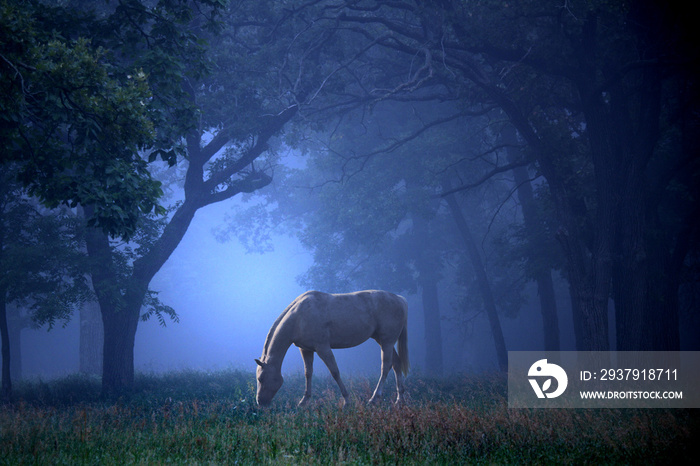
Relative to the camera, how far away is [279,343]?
10141mm

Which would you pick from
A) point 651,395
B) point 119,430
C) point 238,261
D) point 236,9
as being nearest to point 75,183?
point 119,430

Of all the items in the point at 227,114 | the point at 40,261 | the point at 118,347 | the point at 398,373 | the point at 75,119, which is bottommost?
the point at 398,373

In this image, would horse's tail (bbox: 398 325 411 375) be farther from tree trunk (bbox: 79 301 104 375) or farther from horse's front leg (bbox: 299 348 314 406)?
tree trunk (bbox: 79 301 104 375)

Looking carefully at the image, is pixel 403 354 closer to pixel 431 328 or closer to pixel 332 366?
pixel 332 366

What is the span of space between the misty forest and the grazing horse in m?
0.87

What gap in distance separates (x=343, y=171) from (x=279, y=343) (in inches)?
373

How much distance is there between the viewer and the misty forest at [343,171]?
6.91 meters

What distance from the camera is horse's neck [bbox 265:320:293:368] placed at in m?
10.1

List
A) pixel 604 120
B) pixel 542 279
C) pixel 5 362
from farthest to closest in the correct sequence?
pixel 542 279 → pixel 5 362 → pixel 604 120

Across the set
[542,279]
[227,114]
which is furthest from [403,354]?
[542,279]

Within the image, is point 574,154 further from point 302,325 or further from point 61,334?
point 61,334

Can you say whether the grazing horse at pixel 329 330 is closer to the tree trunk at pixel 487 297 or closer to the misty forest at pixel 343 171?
the misty forest at pixel 343 171

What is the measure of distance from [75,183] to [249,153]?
9.37 meters

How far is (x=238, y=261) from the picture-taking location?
301ft
